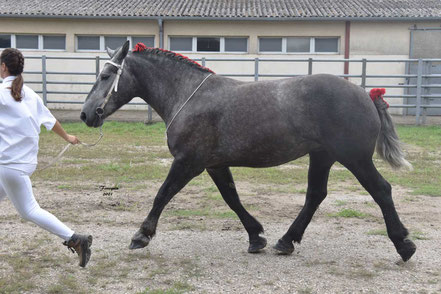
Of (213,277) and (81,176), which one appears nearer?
(213,277)

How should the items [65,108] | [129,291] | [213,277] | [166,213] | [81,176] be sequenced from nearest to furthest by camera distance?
[129,291]
[213,277]
[166,213]
[81,176]
[65,108]

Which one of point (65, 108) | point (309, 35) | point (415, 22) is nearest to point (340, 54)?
point (309, 35)

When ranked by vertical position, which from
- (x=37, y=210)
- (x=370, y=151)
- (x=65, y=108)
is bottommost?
(x=65, y=108)

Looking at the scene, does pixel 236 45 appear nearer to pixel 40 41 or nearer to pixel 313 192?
pixel 40 41

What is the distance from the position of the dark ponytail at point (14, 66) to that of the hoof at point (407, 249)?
3355 millimetres

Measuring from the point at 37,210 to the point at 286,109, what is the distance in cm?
223

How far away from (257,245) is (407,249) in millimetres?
1327

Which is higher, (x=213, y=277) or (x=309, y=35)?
(x=309, y=35)

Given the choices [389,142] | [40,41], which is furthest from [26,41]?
[389,142]

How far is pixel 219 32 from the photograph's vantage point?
22219 mm

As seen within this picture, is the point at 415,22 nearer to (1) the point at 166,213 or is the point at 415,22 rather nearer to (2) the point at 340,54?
(2) the point at 340,54

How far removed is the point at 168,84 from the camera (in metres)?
5.12

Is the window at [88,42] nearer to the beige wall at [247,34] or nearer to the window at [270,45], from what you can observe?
the beige wall at [247,34]

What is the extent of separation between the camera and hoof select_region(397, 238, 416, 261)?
15.0ft
